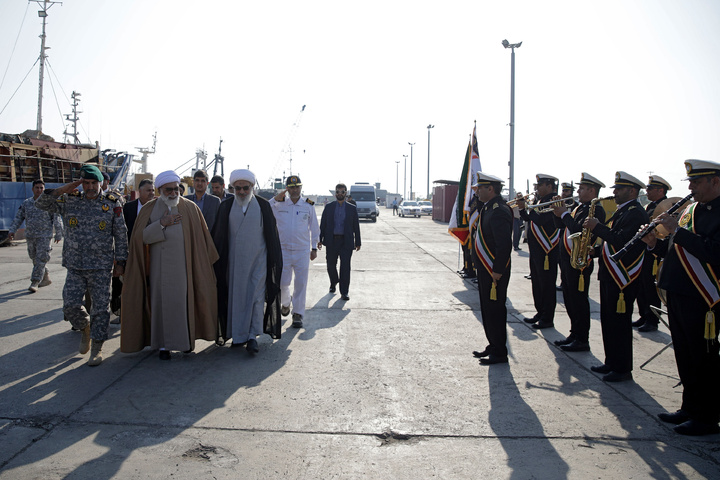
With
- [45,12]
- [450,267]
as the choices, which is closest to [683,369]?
[450,267]

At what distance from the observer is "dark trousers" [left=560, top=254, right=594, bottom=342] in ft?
19.8

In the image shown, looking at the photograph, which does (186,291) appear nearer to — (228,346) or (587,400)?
(228,346)

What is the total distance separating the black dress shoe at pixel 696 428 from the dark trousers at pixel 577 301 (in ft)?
7.25

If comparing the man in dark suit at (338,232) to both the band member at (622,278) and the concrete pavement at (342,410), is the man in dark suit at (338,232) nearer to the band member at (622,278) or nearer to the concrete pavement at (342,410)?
the concrete pavement at (342,410)

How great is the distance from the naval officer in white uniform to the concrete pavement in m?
0.53

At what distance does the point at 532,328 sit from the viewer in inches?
283

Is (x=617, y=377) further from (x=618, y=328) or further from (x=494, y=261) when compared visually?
(x=494, y=261)

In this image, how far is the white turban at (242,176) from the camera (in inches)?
231

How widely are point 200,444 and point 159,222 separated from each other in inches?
99.1

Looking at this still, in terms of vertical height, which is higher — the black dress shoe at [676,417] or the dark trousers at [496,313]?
the dark trousers at [496,313]

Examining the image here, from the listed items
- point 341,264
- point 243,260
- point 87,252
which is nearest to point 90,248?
point 87,252

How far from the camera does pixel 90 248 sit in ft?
17.5

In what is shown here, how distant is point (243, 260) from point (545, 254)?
3.94 meters

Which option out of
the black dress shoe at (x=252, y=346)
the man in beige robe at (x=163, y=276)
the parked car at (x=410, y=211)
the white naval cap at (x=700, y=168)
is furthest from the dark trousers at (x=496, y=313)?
the parked car at (x=410, y=211)
